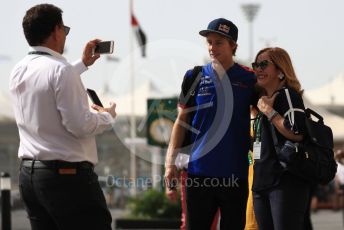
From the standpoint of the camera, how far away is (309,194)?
273 inches

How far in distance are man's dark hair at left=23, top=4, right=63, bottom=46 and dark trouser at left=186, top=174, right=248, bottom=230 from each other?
1.64 metres

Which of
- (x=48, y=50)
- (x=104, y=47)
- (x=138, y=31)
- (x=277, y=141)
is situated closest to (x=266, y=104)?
(x=277, y=141)

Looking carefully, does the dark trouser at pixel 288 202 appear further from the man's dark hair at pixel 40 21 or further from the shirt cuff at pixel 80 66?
the man's dark hair at pixel 40 21

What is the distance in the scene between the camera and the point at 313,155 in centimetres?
668

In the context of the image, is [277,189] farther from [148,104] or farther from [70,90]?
[148,104]

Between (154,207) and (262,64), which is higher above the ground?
(262,64)

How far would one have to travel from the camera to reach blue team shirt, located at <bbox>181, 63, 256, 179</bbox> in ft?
22.5

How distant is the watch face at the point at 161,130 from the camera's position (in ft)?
54.3

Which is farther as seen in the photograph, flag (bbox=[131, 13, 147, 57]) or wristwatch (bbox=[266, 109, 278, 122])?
flag (bbox=[131, 13, 147, 57])

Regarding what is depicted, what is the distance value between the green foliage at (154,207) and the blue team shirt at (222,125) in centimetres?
1253

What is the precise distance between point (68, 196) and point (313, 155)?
1.84 m

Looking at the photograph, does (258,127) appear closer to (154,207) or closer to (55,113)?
(55,113)

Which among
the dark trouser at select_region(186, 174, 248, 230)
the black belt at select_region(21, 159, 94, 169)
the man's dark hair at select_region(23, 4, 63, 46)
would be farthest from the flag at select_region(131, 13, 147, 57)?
the black belt at select_region(21, 159, 94, 169)

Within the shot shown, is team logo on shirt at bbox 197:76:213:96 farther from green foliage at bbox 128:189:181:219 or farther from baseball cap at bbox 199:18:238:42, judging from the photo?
green foliage at bbox 128:189:181:219
